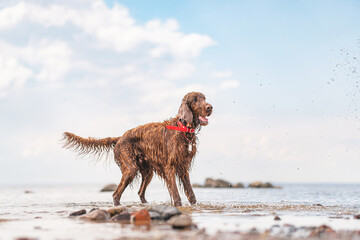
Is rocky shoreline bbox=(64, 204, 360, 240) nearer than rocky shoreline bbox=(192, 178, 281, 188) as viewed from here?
Yes

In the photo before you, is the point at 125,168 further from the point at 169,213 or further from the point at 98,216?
the point at 169,213

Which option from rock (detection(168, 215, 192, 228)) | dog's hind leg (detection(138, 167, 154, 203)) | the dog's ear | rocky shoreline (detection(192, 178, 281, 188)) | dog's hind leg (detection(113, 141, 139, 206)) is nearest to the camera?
rock (detection(168, 215, 192, 228))

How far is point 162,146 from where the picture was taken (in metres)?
9.86

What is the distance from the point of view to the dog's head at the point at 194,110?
30.1ft

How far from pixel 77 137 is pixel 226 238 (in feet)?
24.1

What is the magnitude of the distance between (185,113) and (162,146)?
114cm

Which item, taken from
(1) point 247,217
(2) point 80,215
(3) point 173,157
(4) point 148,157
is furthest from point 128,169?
(1) point 247,217

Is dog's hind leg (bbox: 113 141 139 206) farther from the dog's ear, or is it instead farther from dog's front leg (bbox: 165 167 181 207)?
the dog's ear

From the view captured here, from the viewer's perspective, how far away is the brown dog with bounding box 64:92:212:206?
369 inches

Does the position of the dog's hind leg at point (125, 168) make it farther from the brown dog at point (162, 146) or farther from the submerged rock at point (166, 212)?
the submerged rock at point (166, 212)

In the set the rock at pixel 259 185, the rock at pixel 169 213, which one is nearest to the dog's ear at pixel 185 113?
the rock at pixel 169 213

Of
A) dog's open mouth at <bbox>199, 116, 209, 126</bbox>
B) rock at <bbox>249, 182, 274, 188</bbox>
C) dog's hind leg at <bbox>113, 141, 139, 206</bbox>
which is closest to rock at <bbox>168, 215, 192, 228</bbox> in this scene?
dog's open mouth at <bbox>199, 116, 209, 126</bbox>

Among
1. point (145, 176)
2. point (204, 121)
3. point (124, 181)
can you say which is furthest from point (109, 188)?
point (204, 121)

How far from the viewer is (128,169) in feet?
34.6
